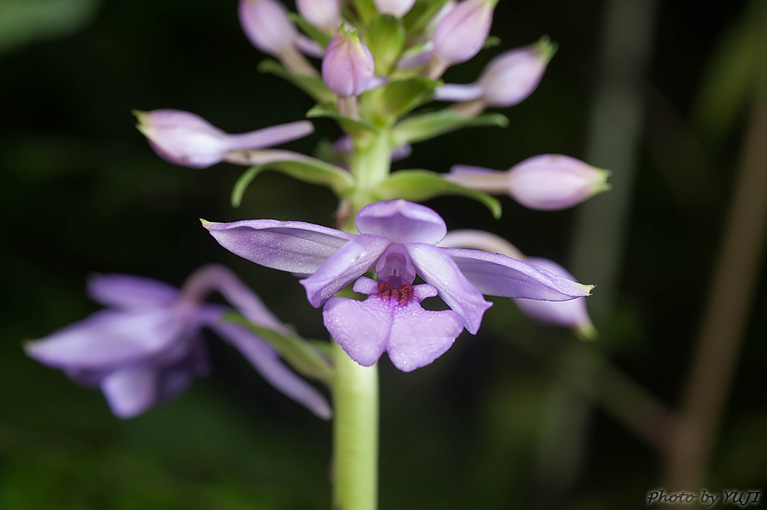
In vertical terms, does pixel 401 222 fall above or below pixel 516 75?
below

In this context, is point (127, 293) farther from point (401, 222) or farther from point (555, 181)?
point (555, 181)

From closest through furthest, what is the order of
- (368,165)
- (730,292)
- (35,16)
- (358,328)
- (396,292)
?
(358,328)
(396,292)
(368,165)
(35,16)
(730,292)

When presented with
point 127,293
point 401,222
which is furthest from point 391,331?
point 127,293

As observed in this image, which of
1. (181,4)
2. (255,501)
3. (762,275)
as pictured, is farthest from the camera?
(762,275)

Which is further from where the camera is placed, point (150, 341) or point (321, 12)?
point (150, 341)

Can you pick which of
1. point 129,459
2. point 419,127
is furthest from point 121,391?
point 419,127

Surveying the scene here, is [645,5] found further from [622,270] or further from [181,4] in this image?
[181,4]
